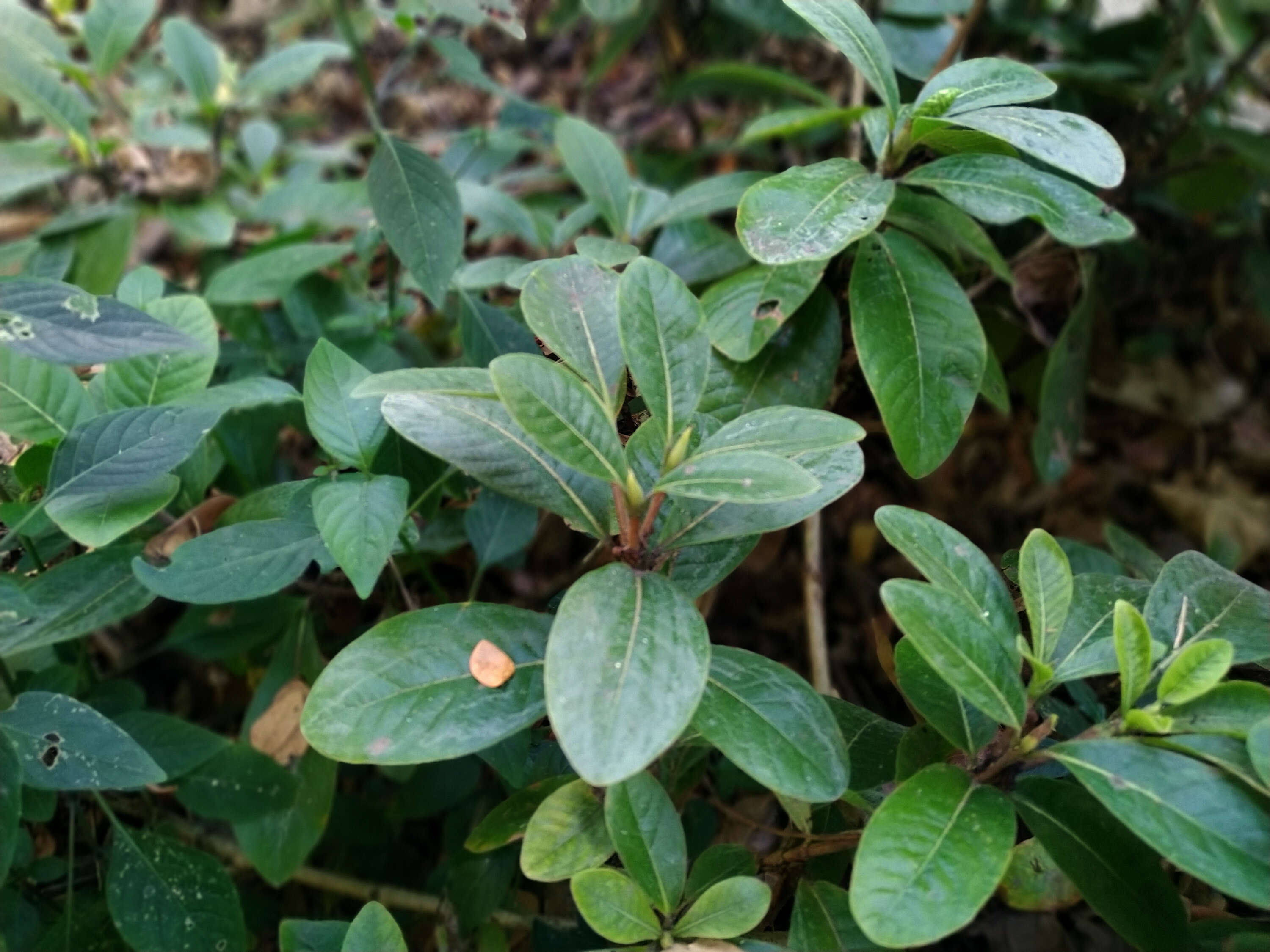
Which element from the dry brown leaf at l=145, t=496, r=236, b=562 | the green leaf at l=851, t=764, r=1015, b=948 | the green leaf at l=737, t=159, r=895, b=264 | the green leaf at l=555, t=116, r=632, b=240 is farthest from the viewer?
the green leaf at l=555, t=116, r=632, b=240

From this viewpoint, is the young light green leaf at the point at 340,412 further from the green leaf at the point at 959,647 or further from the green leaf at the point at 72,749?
the green leaf at the point at 959,647

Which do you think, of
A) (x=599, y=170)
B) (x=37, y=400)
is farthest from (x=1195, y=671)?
(x=37, y=400)

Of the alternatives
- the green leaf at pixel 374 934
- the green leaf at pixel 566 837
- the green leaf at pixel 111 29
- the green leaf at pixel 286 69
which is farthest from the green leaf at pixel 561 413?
the green leaf at pixel 111 29

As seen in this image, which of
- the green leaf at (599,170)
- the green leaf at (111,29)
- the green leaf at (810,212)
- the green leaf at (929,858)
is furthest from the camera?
the green leaf at (111,29)

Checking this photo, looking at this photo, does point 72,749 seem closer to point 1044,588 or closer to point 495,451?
point 495,451

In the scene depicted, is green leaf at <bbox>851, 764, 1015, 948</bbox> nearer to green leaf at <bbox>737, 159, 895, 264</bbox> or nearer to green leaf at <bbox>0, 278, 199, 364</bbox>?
green leaf at <bbox>737, 159, 895, 264</bbox>

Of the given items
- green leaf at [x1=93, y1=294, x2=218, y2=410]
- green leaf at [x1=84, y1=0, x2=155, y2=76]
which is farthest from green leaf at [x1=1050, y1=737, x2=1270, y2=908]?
green leaf at [x1=84, y1=0, x2=155, y2=76]
